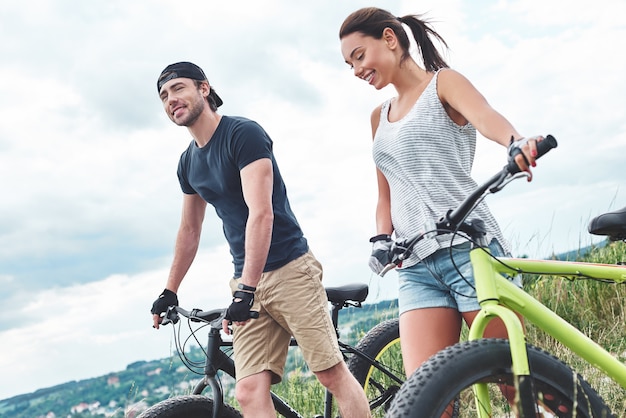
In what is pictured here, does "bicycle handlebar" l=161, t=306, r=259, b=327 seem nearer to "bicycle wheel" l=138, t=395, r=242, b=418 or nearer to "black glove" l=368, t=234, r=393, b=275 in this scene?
"bicycle wheel" l=138, t=395, r=242, b=418

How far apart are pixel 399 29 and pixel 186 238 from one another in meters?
1.68

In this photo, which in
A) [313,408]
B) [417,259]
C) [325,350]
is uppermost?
[417,259]

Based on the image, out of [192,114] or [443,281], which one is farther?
[192,114]

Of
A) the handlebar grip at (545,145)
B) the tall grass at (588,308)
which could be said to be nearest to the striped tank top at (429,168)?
the handlebar grip at (545,145)

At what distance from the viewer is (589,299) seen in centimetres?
650

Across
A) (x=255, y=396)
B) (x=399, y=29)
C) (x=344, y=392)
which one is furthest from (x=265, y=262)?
(x=399, y=29)

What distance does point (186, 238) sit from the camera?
393 centimetres

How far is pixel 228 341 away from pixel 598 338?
12.2 feet

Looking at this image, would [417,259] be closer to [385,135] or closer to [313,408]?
[385,135]

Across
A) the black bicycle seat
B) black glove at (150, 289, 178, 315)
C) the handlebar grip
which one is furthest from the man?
the handlebar grip

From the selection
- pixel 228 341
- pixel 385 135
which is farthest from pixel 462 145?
pixel 228 341

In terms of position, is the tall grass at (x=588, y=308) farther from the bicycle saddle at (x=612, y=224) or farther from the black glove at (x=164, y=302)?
the black glove at (x=164, y=302)

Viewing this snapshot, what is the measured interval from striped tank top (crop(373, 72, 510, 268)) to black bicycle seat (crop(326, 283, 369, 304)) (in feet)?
3.80

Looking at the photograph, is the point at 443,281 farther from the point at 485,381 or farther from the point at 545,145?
the point at 545,145
